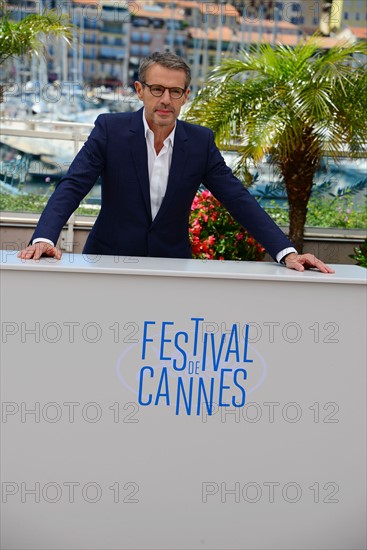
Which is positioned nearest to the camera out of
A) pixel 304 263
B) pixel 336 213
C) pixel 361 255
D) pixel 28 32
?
pixel 304 263

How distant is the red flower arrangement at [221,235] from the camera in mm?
6695

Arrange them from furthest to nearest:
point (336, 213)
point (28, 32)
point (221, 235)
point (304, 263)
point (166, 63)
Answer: point (336, 213) < point (28, 32) < point (221, 235) < point (166, 63) < point (304, 263)

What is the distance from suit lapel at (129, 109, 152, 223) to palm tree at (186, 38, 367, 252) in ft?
10.6

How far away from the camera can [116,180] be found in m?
3.42

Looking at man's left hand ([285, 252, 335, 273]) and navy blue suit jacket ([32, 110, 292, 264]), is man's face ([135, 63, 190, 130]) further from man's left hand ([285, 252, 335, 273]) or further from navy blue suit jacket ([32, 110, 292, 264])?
man's left hand ([285, 252, 335, 273])

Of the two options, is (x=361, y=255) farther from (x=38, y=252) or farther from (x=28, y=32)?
(x=38, y=252)

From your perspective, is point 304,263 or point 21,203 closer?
point 304,263

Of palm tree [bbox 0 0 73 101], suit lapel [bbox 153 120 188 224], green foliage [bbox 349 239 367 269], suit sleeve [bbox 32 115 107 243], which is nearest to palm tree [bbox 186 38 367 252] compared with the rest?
green foliage [bbox 349 239 367 269]

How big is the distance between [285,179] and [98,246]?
13.1ft

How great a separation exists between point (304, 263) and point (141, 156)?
0.83 m

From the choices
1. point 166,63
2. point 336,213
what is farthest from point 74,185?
→ point 336,213

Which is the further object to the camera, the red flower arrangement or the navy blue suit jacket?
the red flower arrangement

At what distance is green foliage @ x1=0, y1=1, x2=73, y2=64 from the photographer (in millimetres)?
7754

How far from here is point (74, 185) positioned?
128 inches
